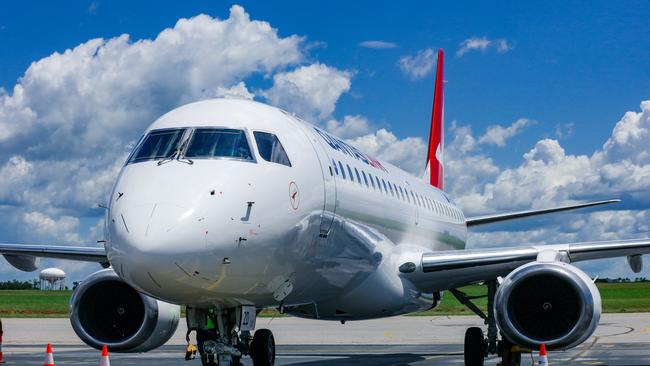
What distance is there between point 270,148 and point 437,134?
21.3 m

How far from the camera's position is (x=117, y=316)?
13.4 m

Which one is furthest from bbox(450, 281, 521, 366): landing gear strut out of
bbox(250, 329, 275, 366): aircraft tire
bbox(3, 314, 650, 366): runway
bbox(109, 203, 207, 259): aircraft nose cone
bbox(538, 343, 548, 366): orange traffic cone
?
bbox(109, 203, 207, 259): aircraft nose cone

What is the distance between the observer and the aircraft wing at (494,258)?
50.8 feet

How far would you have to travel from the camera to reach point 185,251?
9.12 m

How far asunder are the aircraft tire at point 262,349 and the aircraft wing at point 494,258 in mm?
4003

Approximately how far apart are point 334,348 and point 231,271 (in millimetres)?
16532

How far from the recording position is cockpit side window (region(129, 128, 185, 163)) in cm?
1062

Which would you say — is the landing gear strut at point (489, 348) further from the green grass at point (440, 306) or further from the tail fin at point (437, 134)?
the green grass at point (440, 306)

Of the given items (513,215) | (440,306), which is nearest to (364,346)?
(513,215)

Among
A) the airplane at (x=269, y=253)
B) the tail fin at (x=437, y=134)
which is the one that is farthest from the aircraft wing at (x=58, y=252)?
the tail fin at (x=437, y=134)

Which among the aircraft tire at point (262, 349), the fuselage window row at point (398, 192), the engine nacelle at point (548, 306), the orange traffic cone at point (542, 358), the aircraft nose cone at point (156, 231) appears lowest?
the orange traffic cone at point (542, 358)

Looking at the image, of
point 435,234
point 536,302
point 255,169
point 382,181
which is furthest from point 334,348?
point 255,169

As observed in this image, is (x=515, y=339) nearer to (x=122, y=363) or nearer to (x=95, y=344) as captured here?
(x=95, y=344)

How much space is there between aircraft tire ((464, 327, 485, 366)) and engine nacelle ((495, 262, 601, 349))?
401cm
